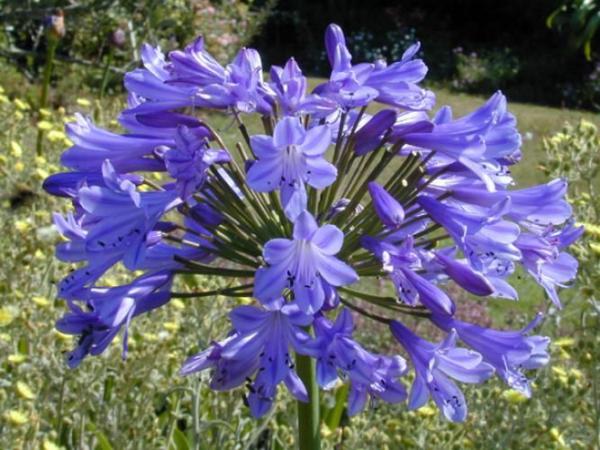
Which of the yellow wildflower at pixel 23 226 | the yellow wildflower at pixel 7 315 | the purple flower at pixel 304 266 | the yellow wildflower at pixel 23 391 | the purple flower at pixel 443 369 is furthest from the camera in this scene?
the yellow wildflower at pixel 23 226

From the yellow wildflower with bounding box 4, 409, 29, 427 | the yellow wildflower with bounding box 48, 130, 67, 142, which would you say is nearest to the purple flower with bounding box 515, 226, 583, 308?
the yellow wildflower with bounding box 4, 409, 29, 427

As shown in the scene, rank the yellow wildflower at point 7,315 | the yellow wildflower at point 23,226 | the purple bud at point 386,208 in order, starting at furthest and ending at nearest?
1. the yellow wildflower at point 23,226
2. the yellow wildflower at point 7,315
3. the purple bud at point 386,208

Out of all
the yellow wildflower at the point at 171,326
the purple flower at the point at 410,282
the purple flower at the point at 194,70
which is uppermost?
the purple flower at the point at 194,70

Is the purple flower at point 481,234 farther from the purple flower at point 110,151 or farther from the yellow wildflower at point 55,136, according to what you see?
the yellow wildflower at point 55,136

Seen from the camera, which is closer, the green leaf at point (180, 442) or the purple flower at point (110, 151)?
the purple flower at point (110, 151)

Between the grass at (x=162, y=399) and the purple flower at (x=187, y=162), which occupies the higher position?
the purple flower at (x=187, y=162)

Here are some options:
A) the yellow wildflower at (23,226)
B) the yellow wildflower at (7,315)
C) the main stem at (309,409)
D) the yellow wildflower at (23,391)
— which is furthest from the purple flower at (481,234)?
the yellow wildflower at (23,226)

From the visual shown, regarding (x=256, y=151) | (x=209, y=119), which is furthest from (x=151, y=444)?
(x=209, y=119)
